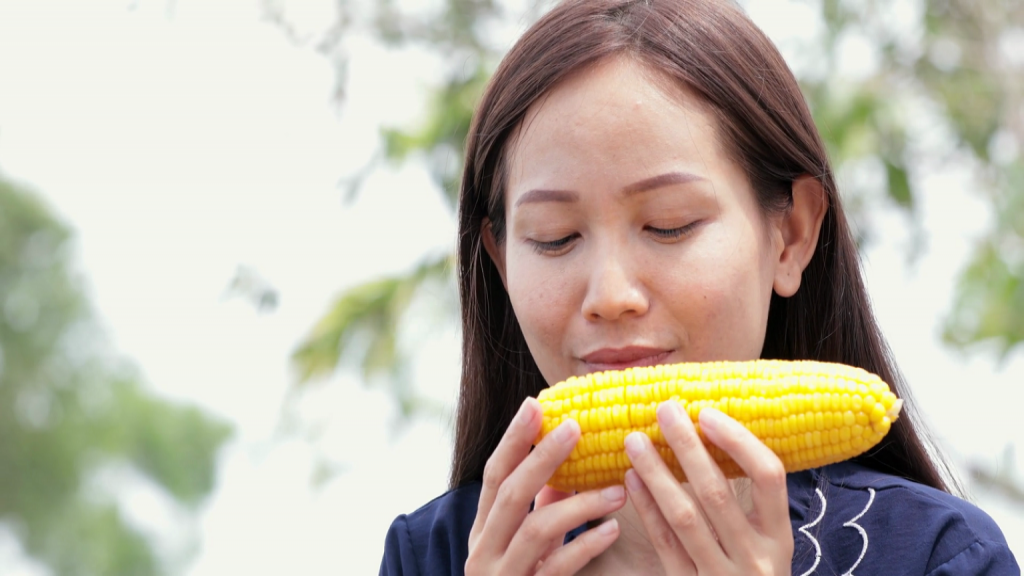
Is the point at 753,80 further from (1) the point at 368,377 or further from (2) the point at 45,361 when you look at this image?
(2) the point at 45,361

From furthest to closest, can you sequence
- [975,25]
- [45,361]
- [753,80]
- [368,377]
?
[45,361] → [975,25] → [368,377] → [753,80]

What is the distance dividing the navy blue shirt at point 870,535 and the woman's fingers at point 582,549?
2.08 ft

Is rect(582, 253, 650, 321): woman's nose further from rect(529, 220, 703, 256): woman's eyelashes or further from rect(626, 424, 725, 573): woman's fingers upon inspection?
rect(626, 424, 725, 573): woman's fingers

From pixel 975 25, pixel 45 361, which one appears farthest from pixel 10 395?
pixel 975 25

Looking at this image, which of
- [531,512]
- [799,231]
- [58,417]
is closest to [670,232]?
[799,231]

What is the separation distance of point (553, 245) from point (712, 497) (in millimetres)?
710

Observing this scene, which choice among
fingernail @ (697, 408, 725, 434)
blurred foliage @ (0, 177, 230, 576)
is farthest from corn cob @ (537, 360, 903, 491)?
blurred foliage @ (0, 177, 230, 576)

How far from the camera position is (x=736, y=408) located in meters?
2.20

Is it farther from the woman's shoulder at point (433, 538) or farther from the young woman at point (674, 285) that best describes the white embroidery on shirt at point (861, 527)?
the woman's shoulder at point (433, 538)

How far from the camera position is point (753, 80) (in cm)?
274

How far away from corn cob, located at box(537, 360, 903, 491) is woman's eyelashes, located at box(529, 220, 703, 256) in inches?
12.7

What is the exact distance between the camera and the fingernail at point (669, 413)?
7.04 feet

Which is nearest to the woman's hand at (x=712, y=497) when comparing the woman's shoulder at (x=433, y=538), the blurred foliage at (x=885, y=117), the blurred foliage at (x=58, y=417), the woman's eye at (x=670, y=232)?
the woman's eye at (x=670, y=232)

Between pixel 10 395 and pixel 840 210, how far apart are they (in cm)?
1954
